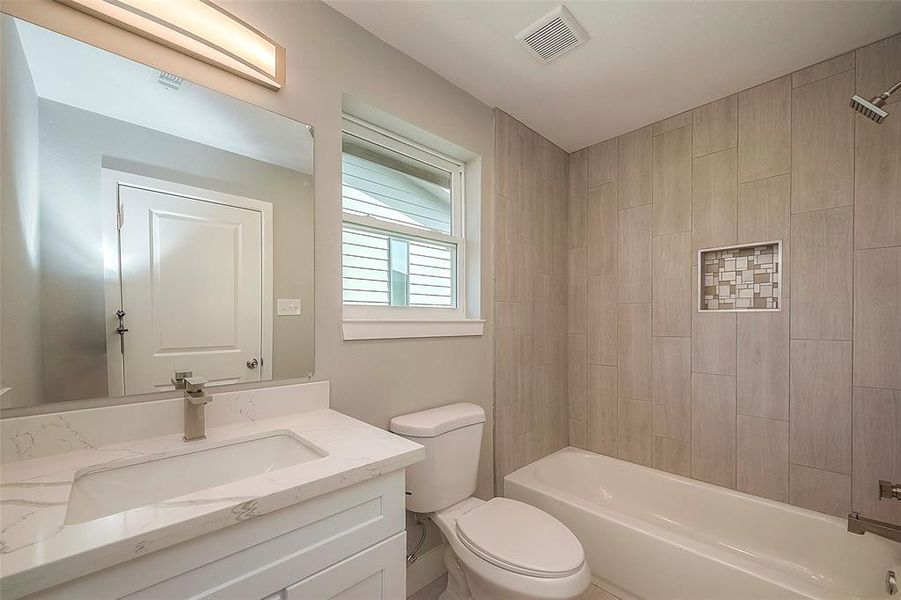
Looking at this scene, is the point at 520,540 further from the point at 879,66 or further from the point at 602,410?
the point at 879,66

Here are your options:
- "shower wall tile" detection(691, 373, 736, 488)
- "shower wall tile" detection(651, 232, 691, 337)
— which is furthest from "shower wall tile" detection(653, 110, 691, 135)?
"shower wall tile" detection(691, 373, 736, 488)

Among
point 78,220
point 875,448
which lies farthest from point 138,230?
point 875,448

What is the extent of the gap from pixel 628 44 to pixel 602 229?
1103mm

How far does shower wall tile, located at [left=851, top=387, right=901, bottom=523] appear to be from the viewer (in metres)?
1.53

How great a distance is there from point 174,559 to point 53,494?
1.01ft

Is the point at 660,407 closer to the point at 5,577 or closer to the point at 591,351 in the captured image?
the point at 591,351

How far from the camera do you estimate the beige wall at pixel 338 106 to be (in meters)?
1.10

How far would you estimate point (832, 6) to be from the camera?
1.39 m

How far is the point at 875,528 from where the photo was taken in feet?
4.33

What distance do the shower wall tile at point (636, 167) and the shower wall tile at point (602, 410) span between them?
3.55 ft

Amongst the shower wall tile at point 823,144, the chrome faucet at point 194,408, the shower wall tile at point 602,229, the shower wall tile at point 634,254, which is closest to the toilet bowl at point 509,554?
the chrome faucet at point 194,408

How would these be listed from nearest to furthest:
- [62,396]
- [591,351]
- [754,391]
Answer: [62,396] < [754,391] < [591,351]

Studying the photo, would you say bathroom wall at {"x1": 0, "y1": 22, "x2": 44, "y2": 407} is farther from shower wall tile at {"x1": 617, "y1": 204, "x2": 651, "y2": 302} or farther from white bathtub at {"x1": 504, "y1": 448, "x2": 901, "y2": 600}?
shower wall tile at {"x1": 617, "y1": 204, "x2": 651, "y2": 302}

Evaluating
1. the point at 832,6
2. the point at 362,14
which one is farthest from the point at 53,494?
the point at 832,6
